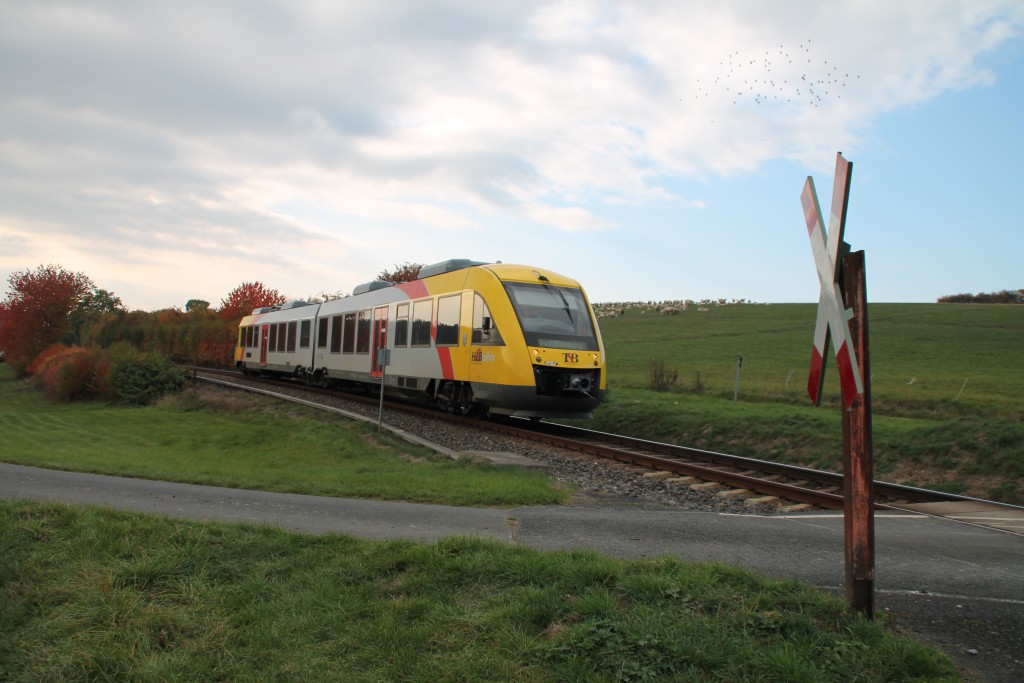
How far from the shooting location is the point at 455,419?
18375 mm

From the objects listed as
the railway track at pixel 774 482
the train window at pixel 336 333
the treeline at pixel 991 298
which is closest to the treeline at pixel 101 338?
the train window at pixel 336 333

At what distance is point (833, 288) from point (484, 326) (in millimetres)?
12539

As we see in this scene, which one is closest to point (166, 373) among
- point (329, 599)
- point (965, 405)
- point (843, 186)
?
point (965, 405)

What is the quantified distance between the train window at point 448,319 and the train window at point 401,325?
2.22m

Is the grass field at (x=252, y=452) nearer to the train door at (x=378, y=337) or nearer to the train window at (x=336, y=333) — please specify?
the train door at (x=378, y=337)

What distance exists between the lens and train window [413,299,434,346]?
19.3m

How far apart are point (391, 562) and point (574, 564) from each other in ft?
4.05

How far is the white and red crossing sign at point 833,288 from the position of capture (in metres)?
3.92

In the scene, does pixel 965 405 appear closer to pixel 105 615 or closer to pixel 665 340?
pixel 105 615

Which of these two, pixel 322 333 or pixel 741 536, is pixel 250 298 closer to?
pixel 322 333

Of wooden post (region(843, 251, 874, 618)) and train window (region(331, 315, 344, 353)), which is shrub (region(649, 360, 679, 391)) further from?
wooden post (region(843, 251, 874, 618))

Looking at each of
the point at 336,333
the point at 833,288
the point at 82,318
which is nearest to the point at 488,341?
the point at 336,333

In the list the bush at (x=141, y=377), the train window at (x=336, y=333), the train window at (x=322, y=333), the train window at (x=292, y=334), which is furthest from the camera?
the bush at (x=141, y=377)

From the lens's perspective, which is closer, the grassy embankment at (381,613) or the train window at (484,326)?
the grassy embankment at (381,613)
